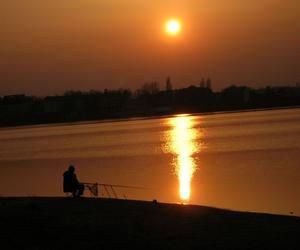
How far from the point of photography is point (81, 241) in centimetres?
995

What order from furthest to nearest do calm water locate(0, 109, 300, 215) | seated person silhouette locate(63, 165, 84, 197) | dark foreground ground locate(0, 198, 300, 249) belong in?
calm water locate(0, 109, 300, 215), seated person silhouette locate(63, 165, 84, 197), dark foreground ground locate(0, 198, 300, 249)

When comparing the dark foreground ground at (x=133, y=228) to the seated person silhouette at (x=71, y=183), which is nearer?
the dark foreground ground at (x=133, y=228)

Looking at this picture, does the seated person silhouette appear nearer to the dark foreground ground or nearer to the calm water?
the dark foreground ground

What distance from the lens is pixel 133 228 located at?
11.3 m


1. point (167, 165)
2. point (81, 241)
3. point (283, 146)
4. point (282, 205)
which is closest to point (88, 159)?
point (167, 165)

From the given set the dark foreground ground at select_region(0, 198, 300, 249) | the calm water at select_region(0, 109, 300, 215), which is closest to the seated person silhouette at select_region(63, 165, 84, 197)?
the dark foreground ground at select_region(0, 198, 300, 249)

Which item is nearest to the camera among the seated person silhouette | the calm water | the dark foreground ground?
the dark foreground ground

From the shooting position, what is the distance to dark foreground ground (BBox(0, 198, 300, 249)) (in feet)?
32.5

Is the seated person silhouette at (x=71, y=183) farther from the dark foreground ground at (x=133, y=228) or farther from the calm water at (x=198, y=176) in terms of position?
the calm water at (x=198, y=176)

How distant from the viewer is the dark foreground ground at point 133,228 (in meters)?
9.90

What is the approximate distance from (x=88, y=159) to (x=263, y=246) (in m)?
35.7

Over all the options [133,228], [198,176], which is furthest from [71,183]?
[198,176]

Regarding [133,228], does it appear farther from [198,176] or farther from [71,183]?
[198,176]

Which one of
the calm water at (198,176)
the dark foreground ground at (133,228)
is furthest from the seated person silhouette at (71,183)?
the calm water at (198,176)
